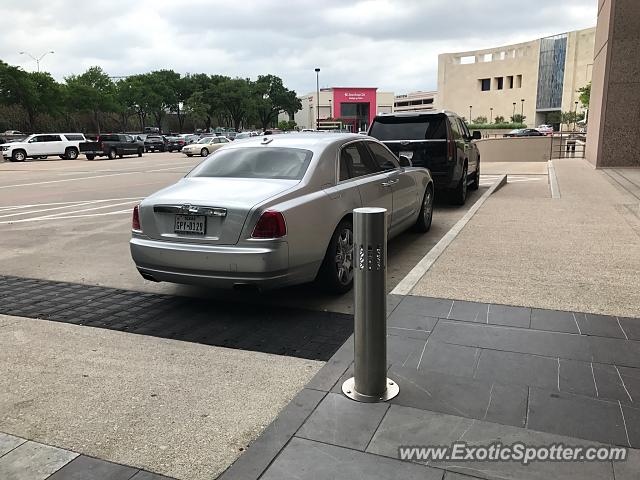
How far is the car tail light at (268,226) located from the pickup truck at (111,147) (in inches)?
1382

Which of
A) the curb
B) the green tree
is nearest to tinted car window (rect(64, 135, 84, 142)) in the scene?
the green tree

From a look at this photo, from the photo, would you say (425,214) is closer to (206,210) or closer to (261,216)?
(261,216)

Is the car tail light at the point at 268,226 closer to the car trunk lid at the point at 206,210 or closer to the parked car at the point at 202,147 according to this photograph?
the car trunk lid at the point at 206,210

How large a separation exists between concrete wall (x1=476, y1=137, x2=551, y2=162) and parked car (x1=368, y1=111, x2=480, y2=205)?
21694 millimetres

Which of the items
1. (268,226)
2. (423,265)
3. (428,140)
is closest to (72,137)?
(428,140)

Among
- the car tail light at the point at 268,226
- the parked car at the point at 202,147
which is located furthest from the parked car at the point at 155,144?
the car tail light at the point at 268,226

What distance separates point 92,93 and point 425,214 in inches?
2582

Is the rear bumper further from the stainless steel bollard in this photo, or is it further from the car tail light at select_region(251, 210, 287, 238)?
the stainless steel bollard

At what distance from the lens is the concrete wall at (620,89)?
16359 mm

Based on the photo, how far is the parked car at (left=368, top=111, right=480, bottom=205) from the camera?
10.3 meters

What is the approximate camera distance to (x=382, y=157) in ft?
23.1

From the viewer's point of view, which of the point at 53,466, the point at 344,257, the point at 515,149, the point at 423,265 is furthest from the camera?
the point at 515,149

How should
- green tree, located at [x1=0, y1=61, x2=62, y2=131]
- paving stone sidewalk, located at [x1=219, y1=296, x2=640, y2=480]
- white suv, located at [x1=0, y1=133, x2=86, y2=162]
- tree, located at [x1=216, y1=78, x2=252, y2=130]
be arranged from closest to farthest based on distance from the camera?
paving stone sidewalk, located at [x1=219, y1=296, x2=640, y2=480]
white suv, located at [x1=0, y1=133, x2=86, y2=162]
green tree, located at [x1=0, y1=61, x2=62, y2=131]
tree, located at [x1=216, y1=78, x2=252, y2=130]

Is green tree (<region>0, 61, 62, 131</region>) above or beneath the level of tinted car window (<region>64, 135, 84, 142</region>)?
above
